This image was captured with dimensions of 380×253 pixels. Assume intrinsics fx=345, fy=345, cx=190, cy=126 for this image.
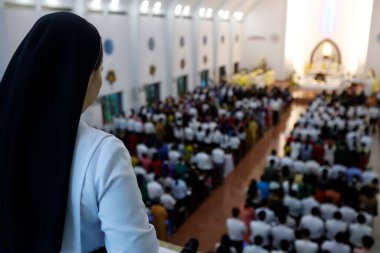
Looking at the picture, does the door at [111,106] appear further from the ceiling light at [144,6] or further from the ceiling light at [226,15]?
the ceiling light at [226,15]

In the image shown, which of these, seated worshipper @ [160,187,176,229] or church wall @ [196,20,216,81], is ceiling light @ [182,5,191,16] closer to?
church wall @ [196,20,216,81]

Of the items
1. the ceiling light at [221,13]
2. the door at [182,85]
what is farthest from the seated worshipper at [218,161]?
the ceiling light at [221,13]

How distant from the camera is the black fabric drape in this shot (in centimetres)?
96

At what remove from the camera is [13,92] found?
3.17 feet

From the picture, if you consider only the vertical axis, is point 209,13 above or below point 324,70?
above

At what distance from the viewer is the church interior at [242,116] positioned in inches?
248

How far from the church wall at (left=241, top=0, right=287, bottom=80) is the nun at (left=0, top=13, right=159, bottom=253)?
1032 inches

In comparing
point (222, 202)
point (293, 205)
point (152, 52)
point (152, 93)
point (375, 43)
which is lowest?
point (222, 202)

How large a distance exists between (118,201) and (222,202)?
7.68 metres

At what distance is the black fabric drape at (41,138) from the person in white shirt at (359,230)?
5656mm

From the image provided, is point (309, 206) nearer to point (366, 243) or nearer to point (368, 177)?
point (366, 243)

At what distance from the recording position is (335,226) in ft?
18.7

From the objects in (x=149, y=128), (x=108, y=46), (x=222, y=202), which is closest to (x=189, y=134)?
(x=149, y=128)

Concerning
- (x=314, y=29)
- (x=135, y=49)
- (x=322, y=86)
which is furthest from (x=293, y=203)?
(x=314, y=29)
